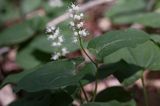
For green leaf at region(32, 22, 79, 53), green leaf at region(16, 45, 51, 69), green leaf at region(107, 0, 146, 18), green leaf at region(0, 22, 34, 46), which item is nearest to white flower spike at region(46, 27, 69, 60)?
green leaf at region(32, 22, 79, 53)

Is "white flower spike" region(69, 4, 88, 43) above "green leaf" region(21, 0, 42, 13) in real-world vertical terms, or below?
below

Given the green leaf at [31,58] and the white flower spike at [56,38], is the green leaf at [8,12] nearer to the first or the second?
the green leaf at [31,58]

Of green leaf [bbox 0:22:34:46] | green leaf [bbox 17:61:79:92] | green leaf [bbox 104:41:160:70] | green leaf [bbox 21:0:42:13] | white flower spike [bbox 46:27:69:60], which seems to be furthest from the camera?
green leaf [bbox 21:0:42:13]

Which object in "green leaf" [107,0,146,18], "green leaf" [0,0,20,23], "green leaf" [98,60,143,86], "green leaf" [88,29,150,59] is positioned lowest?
"green leaf" [98,60,143,86]

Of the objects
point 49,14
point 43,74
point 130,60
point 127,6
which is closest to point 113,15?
point 127,6

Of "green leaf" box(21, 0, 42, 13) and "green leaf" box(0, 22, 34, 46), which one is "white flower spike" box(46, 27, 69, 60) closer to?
"green leaf" box(0, 22, 34, 46)

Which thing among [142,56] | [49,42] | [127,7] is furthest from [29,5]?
[142,56]

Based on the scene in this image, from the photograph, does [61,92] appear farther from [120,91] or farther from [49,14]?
[49,14]
